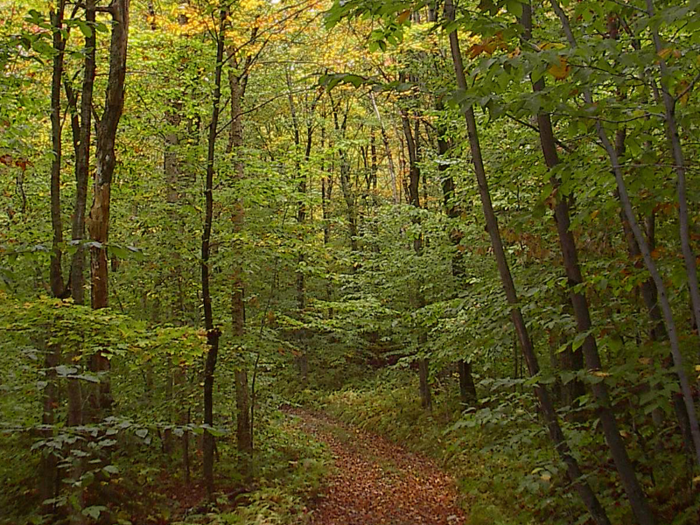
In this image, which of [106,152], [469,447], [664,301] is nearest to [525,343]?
[664,301]

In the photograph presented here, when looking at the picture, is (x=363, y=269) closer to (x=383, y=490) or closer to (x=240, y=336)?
(x=240, y=336)

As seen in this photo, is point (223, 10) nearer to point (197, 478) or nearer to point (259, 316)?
point (259, 316)

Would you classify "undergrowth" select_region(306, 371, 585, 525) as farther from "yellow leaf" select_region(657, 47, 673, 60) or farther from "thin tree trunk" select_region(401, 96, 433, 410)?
"yellow leaf" select_region(657, 47, 673, 60)

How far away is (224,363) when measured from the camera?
31.9 ft

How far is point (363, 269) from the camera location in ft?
52.8

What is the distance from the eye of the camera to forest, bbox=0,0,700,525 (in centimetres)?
301

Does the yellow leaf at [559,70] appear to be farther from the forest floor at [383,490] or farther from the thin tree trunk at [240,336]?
the forest floor at [383,490]

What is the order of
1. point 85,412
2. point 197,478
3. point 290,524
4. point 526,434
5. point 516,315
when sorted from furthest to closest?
point 197,478, point 290,524, point 85,412, point 526,434, point 516,315

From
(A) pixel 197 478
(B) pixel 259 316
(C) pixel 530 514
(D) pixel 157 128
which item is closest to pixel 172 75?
(D) pixel 157 128

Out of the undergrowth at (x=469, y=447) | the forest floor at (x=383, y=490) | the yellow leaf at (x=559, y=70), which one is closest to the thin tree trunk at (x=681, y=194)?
the yellow leaf at (x=559, y=70)

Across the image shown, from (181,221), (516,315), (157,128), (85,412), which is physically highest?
(157,128)

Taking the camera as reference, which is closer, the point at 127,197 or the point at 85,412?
the point at 85,412

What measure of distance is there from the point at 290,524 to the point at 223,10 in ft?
26.3

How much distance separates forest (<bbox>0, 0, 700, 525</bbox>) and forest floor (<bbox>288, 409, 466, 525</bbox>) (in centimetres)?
8
